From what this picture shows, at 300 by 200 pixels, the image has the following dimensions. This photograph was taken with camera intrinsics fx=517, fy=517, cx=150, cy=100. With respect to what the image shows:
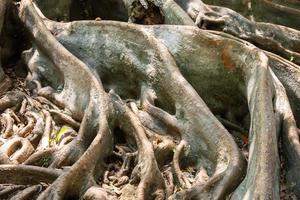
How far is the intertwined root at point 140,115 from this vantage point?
4172mm

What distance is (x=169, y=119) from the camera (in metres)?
4.98

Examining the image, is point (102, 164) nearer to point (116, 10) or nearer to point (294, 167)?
point (294, 167)

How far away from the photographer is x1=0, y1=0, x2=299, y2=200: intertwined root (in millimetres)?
4172

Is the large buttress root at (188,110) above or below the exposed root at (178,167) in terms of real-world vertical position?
above

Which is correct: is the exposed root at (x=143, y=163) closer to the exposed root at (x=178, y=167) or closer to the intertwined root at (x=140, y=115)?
the intertwined root at (x=140, y=115)

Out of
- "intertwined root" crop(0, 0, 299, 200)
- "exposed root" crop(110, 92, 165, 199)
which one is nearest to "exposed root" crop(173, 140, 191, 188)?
"intertwined root" crop(0, 0, 299, 200)

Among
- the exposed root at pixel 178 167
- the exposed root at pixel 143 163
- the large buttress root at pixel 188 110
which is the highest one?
the large buttress root at pixel 188 110

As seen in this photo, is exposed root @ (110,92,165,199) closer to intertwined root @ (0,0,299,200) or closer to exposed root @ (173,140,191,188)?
intertwined root @ (0,0,299,200)

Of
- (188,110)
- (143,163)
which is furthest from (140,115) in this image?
(143,163)

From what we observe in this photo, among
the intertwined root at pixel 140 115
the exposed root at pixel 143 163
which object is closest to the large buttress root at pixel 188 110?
the intertwined root at pixel 140 115

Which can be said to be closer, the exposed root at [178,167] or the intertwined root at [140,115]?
the intertwined root at [140,115]

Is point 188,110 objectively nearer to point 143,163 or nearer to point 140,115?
point 140,115

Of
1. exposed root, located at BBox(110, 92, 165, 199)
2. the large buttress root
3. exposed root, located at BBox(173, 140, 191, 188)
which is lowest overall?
exposed root, located at BBox(173, 140, 191, 188)

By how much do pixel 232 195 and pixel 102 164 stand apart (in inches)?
49.3
